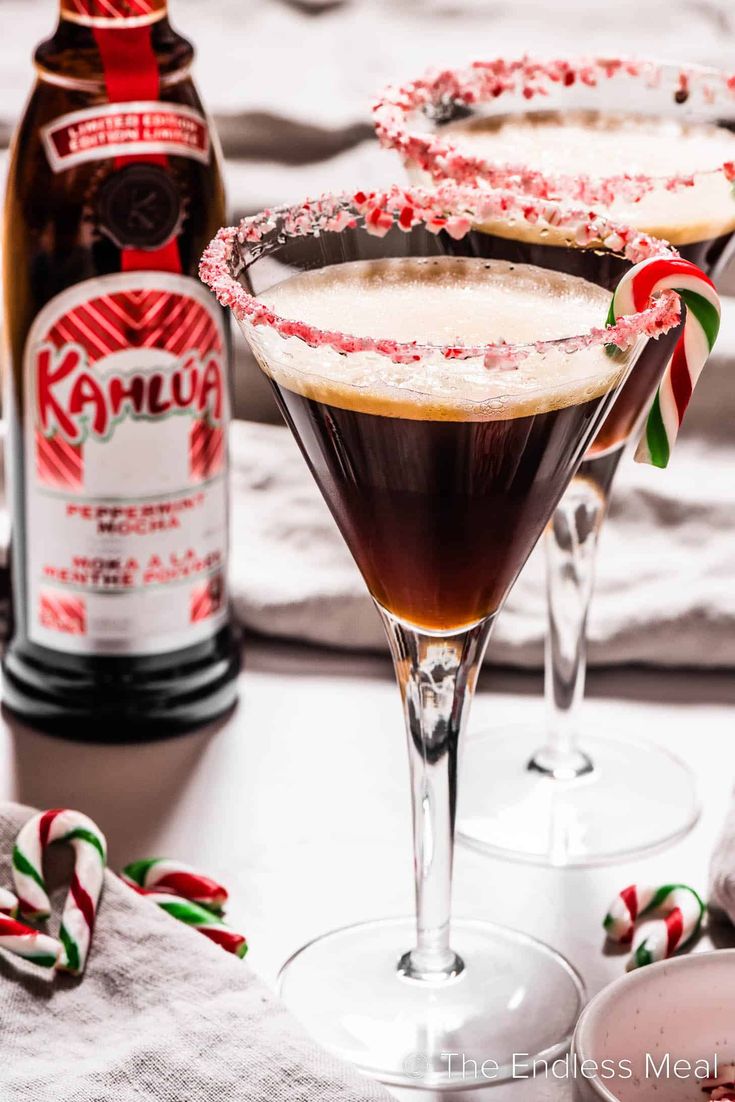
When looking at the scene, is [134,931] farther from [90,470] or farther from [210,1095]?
[90,470]

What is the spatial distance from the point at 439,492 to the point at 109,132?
42cm

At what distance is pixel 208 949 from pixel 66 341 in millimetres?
426

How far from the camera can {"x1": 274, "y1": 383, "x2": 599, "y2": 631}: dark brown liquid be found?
2.75 feet

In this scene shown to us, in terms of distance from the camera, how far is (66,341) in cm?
116

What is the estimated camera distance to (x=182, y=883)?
1039 millimetres

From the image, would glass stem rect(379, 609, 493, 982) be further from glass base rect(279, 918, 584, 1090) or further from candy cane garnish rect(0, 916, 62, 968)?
candy cane garnish rect(0, 916, 62, 968)

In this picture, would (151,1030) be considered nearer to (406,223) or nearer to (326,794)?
(326,794)

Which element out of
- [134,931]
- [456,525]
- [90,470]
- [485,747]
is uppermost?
[456,525]

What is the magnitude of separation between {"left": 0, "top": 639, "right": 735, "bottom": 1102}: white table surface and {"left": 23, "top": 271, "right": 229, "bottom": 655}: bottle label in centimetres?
9

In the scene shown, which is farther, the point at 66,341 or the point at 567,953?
the point at 66,341

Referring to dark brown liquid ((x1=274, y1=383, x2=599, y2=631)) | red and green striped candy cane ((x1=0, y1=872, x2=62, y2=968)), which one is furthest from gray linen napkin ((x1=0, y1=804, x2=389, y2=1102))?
dark brown liquid ((x1=274, y1=383, x2=599, y2=631))

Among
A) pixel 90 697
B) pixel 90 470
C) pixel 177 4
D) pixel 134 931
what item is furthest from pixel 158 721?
pixel 177 4

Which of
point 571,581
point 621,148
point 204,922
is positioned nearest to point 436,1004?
point 204,922

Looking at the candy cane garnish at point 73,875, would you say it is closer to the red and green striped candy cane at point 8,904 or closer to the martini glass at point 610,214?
the red and green striped candy cane at point 8,904
